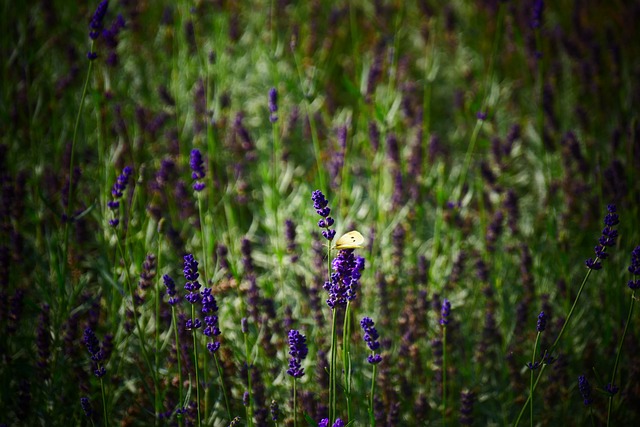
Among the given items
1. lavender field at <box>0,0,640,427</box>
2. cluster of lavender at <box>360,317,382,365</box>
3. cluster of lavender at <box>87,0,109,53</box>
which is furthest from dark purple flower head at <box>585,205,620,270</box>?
cluster of lavender at <box>87,0,109,53</box>

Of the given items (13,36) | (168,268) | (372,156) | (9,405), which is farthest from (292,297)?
(13,36)

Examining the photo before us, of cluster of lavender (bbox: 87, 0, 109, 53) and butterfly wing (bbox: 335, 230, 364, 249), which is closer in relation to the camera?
butterfly wing (bbox: 335, 230, 364, 249)

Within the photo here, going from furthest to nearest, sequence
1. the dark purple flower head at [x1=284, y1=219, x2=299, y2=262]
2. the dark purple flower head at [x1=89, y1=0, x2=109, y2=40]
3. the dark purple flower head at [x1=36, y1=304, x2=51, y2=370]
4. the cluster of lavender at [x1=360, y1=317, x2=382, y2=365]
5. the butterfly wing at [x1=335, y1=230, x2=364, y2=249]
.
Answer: the dark purple flower head at [x1=284, y1=219, x2=299, y2=262]
the dark purple flower head at [x1=36, y1=304, x2=51, y2=370]
the dark purple flower head at [x1=89, y1=0, x2=109, y2=40]
the cluster of lavender at [x1=360, y1=317, x2=382, y2=365]
the butterfly wing at [x1=335, y1=230, x2=364, y2=249]

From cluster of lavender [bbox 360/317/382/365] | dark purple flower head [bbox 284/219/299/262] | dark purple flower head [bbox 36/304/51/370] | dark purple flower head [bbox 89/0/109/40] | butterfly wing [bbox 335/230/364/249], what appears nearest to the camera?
butterfly wing [bbox 335/230/364/249]

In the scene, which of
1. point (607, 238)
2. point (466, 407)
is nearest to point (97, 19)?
point (607, 238)

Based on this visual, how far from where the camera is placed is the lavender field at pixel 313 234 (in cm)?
154

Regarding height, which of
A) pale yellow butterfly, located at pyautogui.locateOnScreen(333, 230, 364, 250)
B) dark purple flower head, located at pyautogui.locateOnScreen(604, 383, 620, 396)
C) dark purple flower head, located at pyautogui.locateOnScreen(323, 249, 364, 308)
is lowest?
dark purple flower head, located at pyautogui.locateOnScreen(604, 383, 620, 396)

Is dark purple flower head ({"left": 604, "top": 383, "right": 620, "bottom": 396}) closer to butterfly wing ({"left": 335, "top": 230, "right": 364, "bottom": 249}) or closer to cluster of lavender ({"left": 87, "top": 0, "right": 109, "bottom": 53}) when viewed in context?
butterfly wing ({"left": 335, "top": 230, "right": 364, "bottom": 249})

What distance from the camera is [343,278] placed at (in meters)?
1.07

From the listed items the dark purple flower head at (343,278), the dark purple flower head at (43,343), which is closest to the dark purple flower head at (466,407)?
the dark purple flower head at (343,278)

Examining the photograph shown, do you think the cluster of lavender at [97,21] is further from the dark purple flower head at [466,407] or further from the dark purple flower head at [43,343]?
the dark purple flower head at [466,407]

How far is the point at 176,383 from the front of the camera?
62.7 inches

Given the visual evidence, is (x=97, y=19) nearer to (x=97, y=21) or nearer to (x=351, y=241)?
(x=97, y=21)

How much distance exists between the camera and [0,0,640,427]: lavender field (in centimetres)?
154
